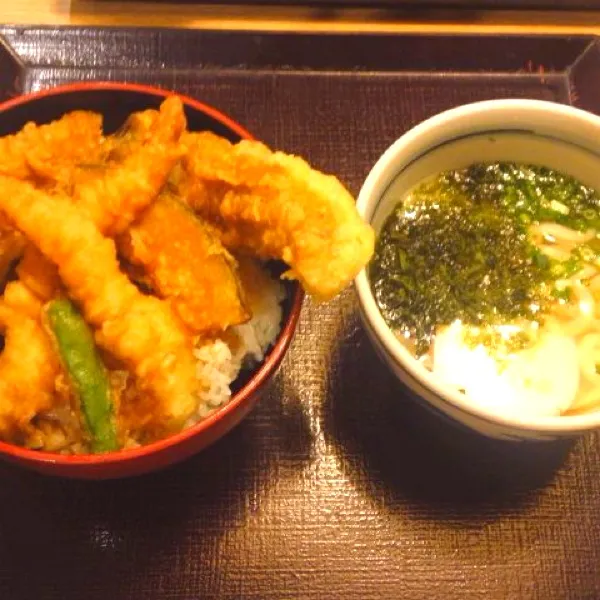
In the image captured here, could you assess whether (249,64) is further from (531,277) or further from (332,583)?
(332,583)

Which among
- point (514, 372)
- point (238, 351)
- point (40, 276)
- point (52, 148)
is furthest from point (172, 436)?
point (514, 372)

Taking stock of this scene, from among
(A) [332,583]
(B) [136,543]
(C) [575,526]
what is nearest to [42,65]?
(B) [136,543]

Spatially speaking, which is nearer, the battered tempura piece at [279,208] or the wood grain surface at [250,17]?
the battered tempura piece at [279,208]

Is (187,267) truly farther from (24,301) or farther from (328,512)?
(328,512)

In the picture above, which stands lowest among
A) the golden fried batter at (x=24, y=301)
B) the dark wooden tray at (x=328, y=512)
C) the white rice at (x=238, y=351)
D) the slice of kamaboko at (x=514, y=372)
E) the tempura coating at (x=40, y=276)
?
the dark wooden tray at (x=328, y=512)

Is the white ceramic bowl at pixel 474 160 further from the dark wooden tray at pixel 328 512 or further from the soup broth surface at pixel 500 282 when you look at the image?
the dark wooden tray at pixel 328 512

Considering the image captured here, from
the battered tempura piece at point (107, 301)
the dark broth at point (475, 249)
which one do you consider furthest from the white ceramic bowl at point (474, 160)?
the battered tempura piece at point (107, 301)
